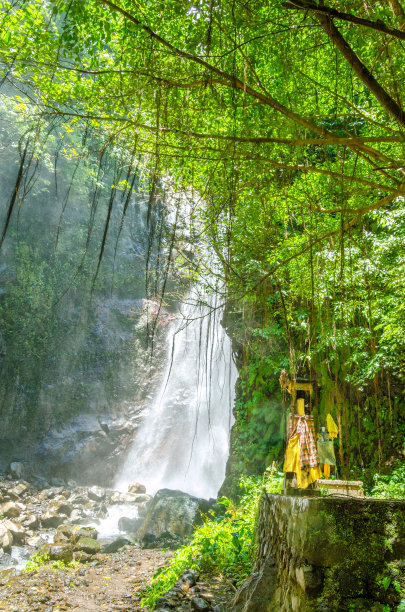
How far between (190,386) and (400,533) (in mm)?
15898

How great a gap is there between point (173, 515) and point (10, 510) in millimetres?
4281

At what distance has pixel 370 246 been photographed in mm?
5016

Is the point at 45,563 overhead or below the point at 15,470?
below

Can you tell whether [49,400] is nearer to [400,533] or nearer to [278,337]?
[278,337]

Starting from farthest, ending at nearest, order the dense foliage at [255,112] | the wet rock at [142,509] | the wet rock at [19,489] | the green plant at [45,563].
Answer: the wet rock at [19,489]
the wet rock at [142,509]
the green plant at [45,563]
the dense foliage at [255,112]

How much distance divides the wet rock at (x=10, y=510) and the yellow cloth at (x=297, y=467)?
8.02 metres

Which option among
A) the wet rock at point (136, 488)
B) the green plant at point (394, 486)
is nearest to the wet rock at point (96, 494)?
the wet rock at point (136, 488)

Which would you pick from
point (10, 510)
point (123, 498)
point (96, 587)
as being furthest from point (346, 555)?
point (123, 498)

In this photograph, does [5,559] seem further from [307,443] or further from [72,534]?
[307,443]

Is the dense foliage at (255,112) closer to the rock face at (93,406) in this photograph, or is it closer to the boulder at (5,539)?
the boulder at (5,539)

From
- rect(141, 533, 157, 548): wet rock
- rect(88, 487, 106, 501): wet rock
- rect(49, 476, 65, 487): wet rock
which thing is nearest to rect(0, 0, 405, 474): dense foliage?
rect(141, 533, 157, 548): wet rock

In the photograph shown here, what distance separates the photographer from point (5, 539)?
8.21 meters

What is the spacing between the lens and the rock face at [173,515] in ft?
27.6

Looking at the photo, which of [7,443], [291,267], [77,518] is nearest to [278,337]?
[291,267]
